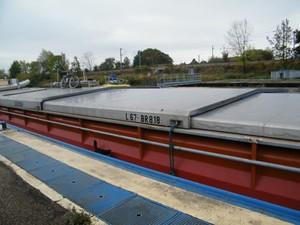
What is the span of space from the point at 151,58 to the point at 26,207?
6798cm

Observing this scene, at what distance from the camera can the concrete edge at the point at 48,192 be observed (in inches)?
117

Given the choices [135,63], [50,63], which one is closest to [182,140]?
[50,63]

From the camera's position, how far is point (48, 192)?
3.54 m

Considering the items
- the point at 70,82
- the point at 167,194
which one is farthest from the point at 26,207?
the point at 70,82

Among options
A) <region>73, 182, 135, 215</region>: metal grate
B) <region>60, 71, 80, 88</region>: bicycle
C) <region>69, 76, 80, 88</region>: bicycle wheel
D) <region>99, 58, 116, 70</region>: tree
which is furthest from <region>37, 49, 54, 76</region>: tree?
<region>73, 182, 135, 215</region>: metal grate

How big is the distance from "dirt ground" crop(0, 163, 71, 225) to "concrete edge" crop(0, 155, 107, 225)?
55 millimetres

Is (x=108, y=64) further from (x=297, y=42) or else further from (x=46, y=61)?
(x=297, y=42)

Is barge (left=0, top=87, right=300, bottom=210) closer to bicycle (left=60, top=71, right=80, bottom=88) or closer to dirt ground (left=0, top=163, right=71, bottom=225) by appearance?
dirt ground (left=0, top=163, right=71, bottom=225)

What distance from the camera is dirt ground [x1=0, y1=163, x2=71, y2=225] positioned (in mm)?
2914

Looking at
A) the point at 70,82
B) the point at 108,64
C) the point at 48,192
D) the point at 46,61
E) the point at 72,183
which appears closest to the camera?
the point at 48,192

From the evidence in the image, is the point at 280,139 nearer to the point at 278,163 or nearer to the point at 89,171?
the point at 278,163

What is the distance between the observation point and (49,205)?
3199 millimetres

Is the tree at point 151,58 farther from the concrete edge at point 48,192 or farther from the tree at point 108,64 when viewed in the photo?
the concrete edge at point 48,192

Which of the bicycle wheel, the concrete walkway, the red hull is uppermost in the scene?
the bicycle wheel
